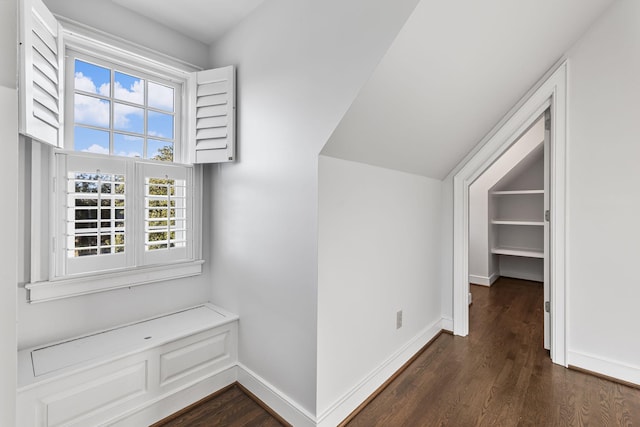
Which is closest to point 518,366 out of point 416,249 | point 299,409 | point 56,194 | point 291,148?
point 416,249

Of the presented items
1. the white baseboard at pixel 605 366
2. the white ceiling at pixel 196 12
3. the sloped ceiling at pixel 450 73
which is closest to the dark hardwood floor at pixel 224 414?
the sloped ceiling at pixel 450 73

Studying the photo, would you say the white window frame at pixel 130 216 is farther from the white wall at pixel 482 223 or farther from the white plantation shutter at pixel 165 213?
the white wall at pixel 482 223

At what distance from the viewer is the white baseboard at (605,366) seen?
1.99 metres

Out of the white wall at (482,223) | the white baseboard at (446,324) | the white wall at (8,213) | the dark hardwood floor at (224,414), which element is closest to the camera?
the white wall at (8,213)

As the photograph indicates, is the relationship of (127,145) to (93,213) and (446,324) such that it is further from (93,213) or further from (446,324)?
(446,324)

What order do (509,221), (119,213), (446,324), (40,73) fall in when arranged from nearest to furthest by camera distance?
(40,73) → (119,213) → (446,324) → (509,221)

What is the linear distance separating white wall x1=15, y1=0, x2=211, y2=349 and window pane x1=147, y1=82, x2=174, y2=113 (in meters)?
0.26

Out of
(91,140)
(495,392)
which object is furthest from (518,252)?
(91,140)

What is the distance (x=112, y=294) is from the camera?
1.90 meters

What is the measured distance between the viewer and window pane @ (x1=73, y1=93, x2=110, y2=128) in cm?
181

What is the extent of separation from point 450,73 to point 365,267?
1.23 metres

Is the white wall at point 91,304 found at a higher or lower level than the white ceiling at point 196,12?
lower

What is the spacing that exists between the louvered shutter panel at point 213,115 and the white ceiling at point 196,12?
318mm

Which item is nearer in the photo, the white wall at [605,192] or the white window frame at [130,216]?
the white window frame at [130,216]
